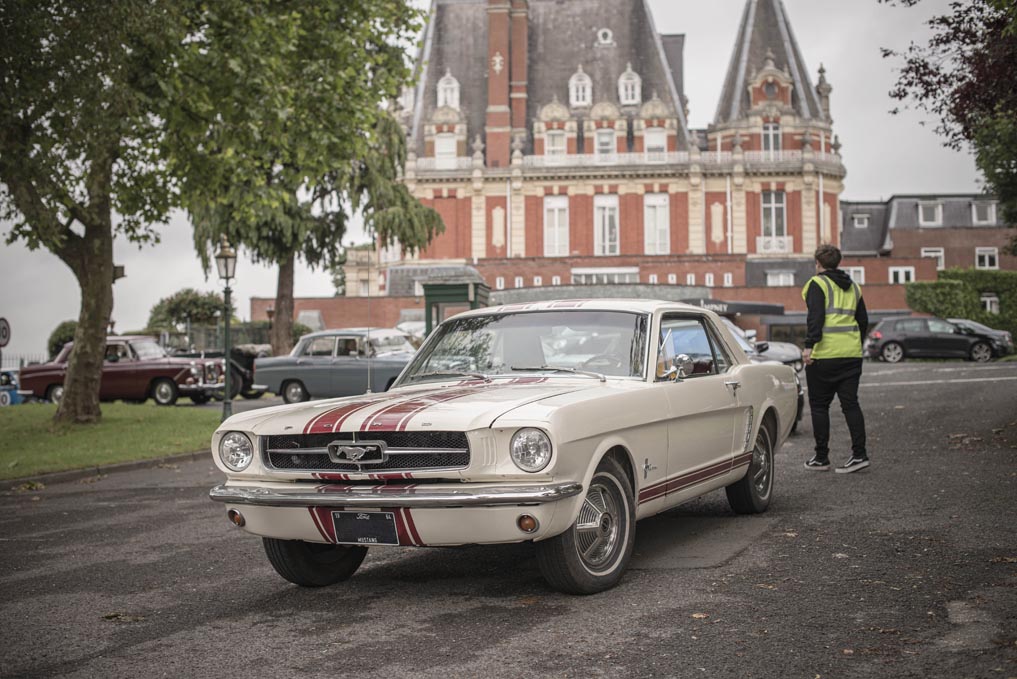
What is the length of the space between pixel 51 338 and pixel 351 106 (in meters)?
30.8

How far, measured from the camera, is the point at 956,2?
39.4ft

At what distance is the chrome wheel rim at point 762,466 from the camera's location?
8086 mm

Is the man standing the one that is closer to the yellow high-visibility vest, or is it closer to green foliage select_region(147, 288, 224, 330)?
the yellow high-visibility vest

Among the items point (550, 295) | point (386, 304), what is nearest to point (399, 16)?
point (550, 295)

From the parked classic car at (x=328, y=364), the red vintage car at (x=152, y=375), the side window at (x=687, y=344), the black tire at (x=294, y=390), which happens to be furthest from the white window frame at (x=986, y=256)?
the side window at (x=687, y=344)

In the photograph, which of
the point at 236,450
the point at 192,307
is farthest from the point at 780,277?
the point at 236,450

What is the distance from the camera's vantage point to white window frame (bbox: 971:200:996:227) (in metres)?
67.6

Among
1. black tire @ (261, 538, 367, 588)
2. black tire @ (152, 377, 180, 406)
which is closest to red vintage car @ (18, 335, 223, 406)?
black tire @ (152, 377, 180, 406)

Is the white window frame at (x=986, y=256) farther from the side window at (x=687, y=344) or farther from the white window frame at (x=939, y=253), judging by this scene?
the side window at (x=687, y=344)

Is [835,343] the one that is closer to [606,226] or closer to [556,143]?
[606,226]

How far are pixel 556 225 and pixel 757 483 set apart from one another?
55032 millimetres

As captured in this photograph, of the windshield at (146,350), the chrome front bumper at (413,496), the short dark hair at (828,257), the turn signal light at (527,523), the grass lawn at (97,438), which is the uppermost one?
the short dark hair at (828,257)

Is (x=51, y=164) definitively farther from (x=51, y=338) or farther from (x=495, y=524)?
(x=51, y=338)

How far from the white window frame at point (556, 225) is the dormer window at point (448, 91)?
8333 millimetres
